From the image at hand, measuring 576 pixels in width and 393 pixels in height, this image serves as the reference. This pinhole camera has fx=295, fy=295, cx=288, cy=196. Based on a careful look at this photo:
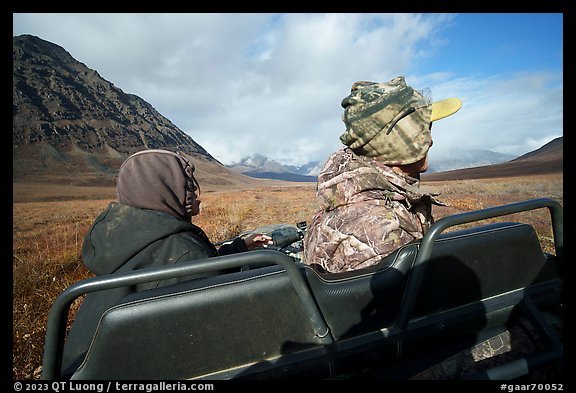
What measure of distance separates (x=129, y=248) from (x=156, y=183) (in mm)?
539

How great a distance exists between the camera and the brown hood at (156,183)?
2109 millimetres

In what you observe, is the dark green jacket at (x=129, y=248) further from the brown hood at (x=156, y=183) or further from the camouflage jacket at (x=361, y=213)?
the camouflage jacket at (x=361, y=213)

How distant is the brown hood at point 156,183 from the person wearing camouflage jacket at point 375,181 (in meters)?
1.09

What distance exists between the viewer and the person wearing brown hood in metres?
1.68

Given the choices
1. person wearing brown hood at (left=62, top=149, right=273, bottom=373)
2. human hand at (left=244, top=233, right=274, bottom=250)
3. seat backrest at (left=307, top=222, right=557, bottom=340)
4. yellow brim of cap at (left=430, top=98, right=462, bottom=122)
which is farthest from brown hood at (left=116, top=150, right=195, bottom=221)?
yellow brim of cap at (left=430, top=98, right=462, bottom=122)

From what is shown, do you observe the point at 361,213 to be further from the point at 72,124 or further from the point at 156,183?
the point at 72,124

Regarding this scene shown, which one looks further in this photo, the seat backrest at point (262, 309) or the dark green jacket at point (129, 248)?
the dark green jacket at point (129, 248)

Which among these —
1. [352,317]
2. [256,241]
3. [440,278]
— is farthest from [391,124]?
[256,241]

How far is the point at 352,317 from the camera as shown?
1.45m

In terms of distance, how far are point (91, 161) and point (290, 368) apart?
11449 centimetres

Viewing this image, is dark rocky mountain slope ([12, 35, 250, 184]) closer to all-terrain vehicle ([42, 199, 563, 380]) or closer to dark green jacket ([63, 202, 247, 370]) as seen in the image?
dark green jacket ([63, 202, 247, 370])

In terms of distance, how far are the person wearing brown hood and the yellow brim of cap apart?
2.13 meters

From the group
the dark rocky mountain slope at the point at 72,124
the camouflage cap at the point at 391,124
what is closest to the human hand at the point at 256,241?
the camouflage cap at the point at 391,124
